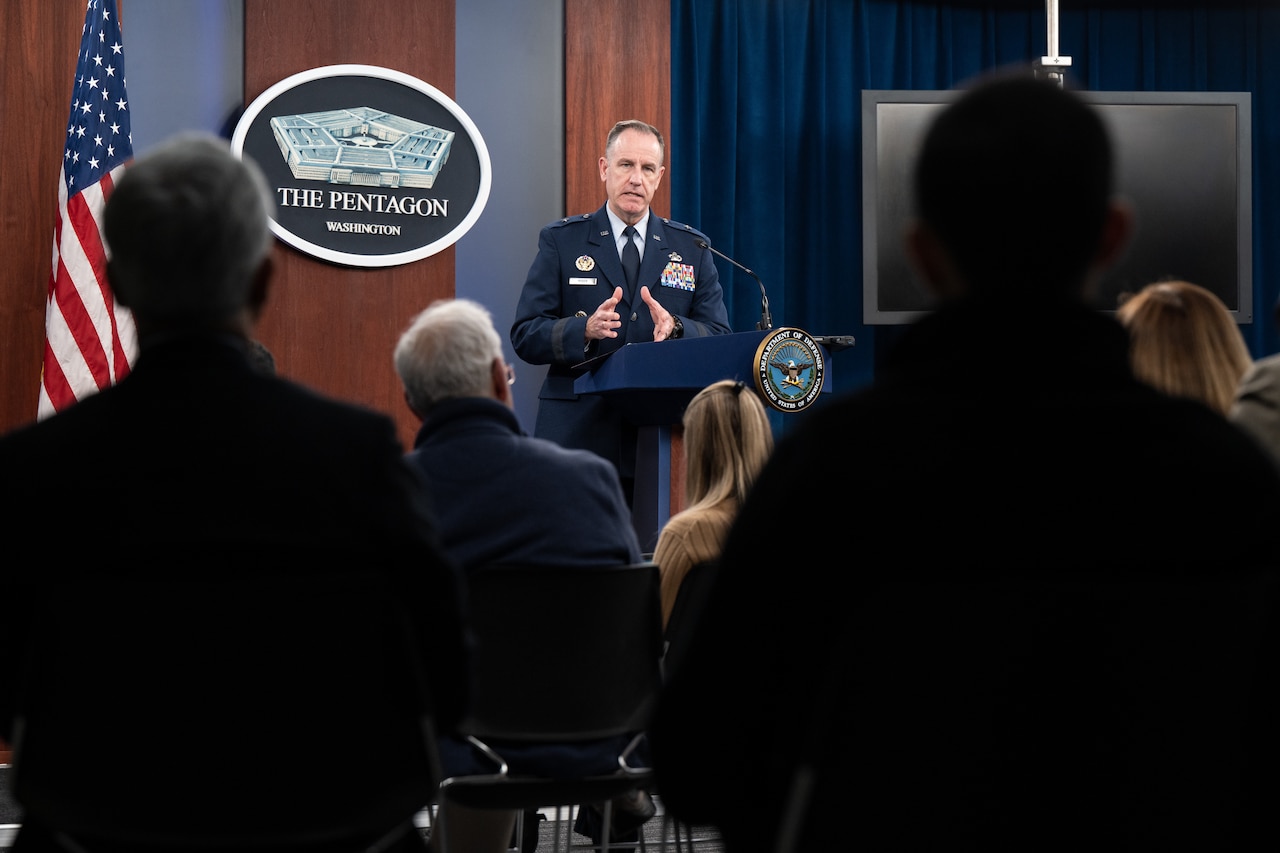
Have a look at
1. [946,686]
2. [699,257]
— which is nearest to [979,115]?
[946,686]

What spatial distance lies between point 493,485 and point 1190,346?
1.17 metres

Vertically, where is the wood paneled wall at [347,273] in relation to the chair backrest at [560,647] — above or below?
above

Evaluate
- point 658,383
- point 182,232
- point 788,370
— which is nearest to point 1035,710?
point 182,232

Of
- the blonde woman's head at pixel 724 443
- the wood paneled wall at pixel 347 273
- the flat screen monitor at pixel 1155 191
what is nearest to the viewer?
the blonde woman's head at pixel 724 443

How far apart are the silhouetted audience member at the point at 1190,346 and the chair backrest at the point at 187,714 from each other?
1497 millimetres

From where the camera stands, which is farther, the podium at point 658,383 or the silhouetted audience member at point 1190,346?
the podium at point 658,383

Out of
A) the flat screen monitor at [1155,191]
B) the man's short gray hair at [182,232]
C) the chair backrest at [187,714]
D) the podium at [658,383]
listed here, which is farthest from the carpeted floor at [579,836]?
the flat screen monitor at [1155,191]

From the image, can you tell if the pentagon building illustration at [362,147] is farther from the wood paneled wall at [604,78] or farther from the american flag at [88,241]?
the american flag at [88,241]

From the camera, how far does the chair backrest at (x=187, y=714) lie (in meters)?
1.17

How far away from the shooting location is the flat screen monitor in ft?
17.9

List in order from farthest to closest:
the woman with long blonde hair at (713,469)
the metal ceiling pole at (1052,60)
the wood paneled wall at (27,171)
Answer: the metal ceiling pole at (1052,60) → the wood paneled wall at (27,171) → the woman with long blonde hair at (713,469)

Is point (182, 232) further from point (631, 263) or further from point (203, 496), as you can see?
point (631, 263)

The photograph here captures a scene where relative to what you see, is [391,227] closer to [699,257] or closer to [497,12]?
[497,12]

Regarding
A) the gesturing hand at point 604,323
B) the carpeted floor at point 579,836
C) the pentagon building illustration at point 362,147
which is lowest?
the carpeted floor at point 579,836
